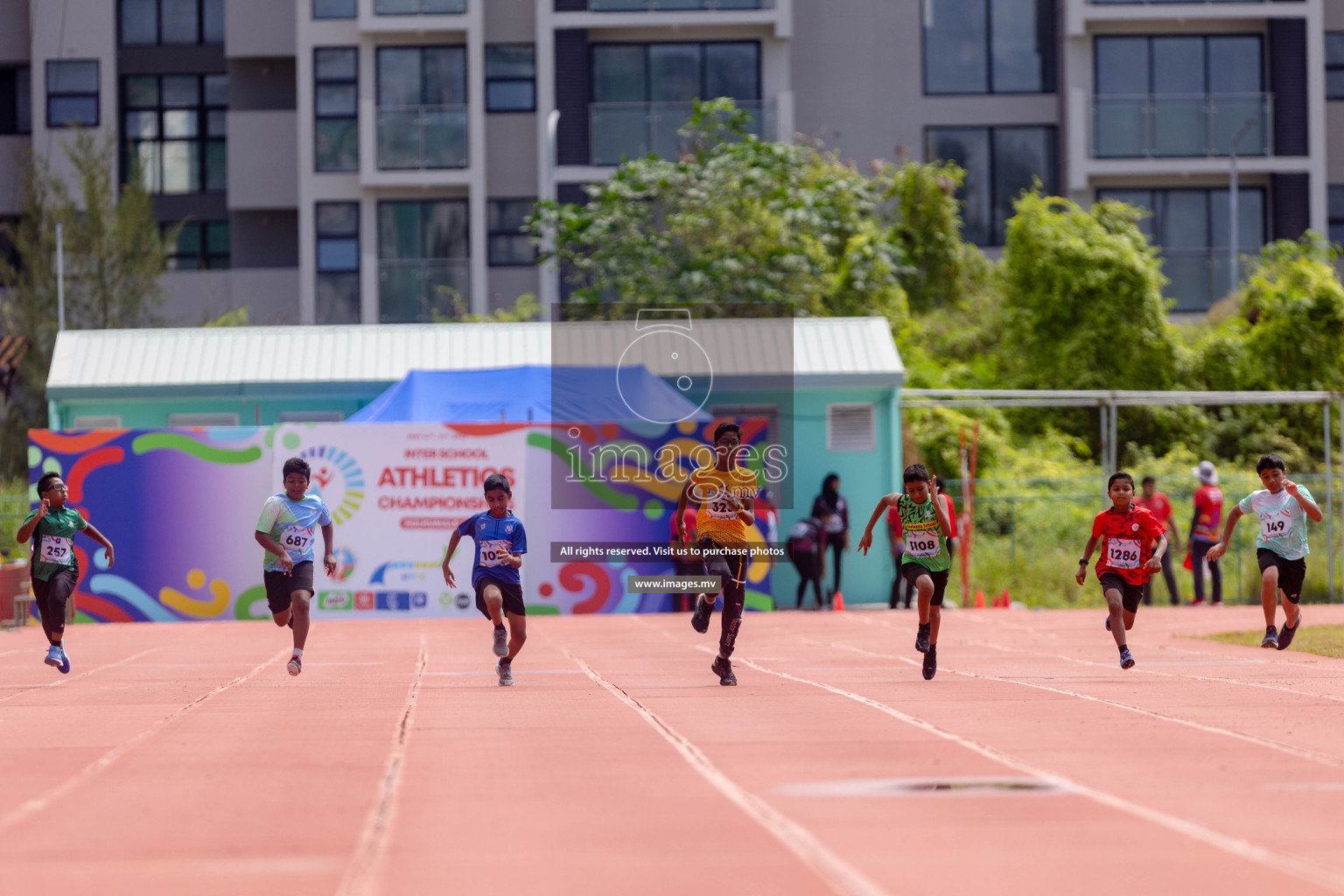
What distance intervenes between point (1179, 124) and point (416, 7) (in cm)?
1817

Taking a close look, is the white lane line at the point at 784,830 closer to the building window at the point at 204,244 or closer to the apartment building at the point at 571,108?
the apartment building at the point at 571,108

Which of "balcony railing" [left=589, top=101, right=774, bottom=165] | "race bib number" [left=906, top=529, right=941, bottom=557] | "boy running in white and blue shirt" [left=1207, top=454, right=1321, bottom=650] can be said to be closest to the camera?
"race bib number" [left=906, top=529, right=941, bottom=557]

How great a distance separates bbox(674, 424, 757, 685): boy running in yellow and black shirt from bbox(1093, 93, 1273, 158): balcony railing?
96.4ft

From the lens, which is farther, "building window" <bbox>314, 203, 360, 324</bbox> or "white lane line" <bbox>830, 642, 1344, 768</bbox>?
"building window" <bbox>314, 203, 360, 324</bbox>

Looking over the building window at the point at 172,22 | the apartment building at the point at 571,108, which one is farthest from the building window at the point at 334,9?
the building window at the point at 172,22

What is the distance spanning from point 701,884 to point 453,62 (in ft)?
116

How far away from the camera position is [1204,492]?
2403cm

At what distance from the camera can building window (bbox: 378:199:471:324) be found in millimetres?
39344

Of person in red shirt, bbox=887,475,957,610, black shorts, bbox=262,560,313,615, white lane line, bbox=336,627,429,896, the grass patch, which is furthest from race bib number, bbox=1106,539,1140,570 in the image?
person in red shirt, bbox=887,475,957,610

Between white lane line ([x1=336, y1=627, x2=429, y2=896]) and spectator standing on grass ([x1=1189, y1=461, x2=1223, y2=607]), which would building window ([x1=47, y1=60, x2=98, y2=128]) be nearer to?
spectator standing on grass ([x1=1189, y1=461, x2=1223, y2=607])

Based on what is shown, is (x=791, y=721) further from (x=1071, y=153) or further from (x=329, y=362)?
(x=1071, y=153)

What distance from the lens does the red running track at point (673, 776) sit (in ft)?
20.3

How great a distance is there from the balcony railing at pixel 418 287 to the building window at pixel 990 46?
12366mm

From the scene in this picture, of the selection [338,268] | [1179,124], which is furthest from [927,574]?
[1179,124]
